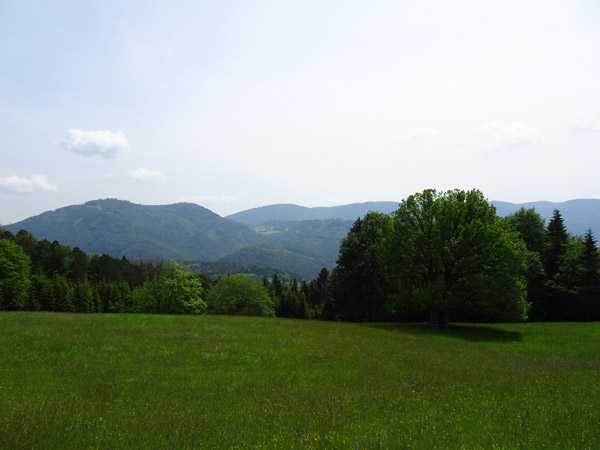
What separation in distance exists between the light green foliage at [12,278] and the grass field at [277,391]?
56393 mm

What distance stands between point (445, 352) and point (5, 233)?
124 metres

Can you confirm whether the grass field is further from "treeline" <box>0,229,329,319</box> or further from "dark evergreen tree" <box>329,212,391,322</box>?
"treeline" <box>0,229,329,319</box>

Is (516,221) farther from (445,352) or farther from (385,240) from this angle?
(445,352)

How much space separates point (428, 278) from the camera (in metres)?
33.8

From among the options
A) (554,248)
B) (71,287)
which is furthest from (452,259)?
(71,287)

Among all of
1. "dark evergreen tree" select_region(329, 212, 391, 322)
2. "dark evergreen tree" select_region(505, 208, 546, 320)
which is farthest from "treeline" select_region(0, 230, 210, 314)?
"dark evergreen tree" select_region(505, 208, 546, 320)

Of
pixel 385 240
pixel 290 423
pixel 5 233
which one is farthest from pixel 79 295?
pixel 290 423

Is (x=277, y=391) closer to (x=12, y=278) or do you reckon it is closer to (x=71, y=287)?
(x=12, y=278)

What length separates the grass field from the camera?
22.9 ft

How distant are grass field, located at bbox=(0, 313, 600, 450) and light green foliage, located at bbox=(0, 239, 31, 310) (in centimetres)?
5639

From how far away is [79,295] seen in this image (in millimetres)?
86312

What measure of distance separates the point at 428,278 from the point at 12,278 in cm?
7752

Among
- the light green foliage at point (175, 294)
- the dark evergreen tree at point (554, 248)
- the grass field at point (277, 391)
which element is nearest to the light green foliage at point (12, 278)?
the light green foliage at point (175, 294)

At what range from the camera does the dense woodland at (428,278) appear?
3162cm
